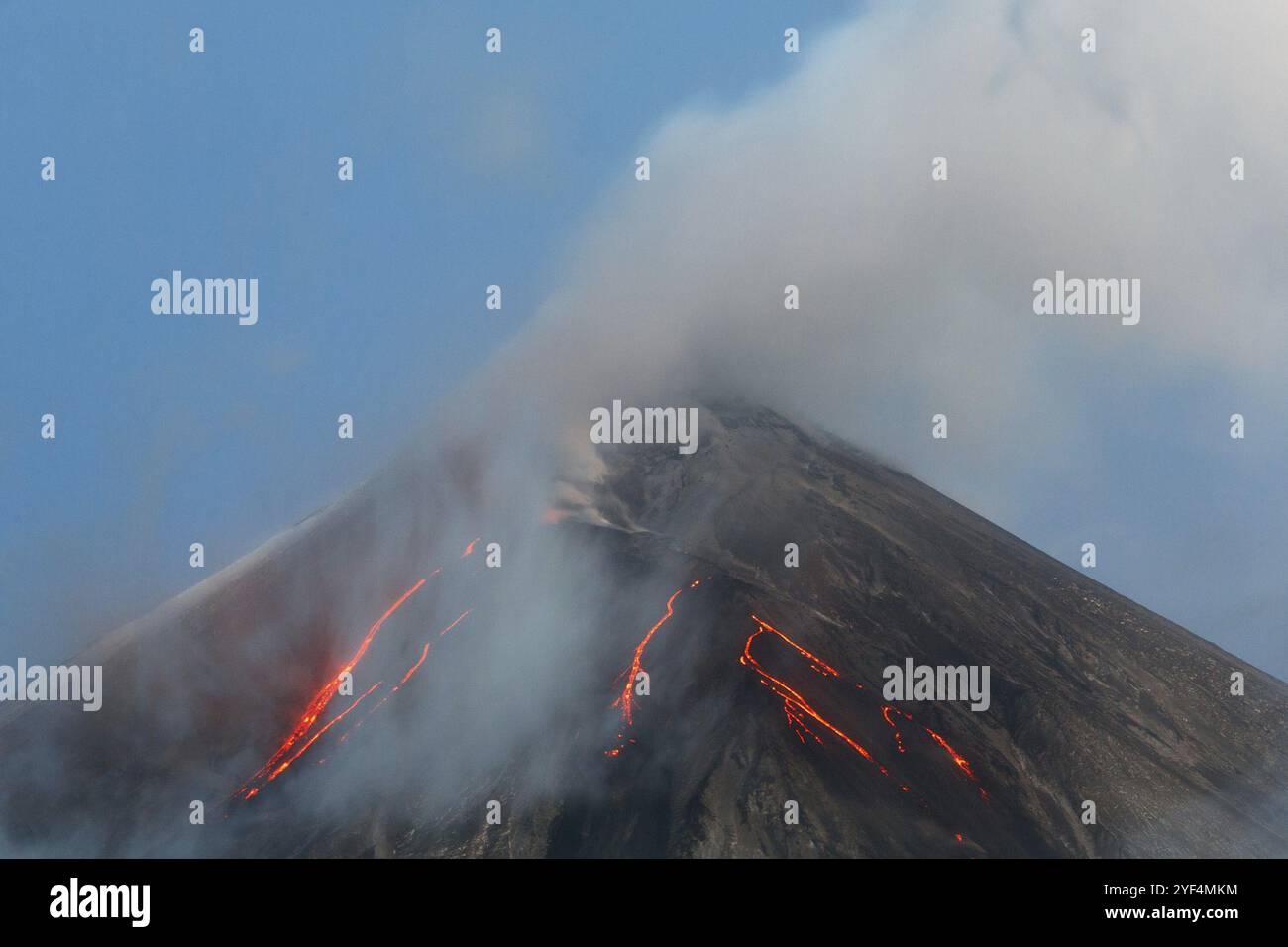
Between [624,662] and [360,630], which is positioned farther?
[360,630]

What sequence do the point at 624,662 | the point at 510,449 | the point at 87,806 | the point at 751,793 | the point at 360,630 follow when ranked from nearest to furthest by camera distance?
the point at 751,793, the point at 87,806, the point at 624,662, the point at 360,630, the point at 510,449

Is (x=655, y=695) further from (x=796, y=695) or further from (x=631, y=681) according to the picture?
(x=796, y=695)

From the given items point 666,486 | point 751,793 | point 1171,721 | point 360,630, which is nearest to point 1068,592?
point 1171,721

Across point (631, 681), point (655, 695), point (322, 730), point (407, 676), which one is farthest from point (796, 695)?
point (322, 730)

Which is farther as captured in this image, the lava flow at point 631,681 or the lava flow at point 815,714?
the lava flow at point 631,681

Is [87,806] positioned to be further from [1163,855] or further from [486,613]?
[1163,855]

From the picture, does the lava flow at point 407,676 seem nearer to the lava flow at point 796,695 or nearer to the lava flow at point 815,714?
the lava flow at point 796,695

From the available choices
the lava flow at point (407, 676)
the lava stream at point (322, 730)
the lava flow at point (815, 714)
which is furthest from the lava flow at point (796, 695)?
the lava stream at point (322, 730)
